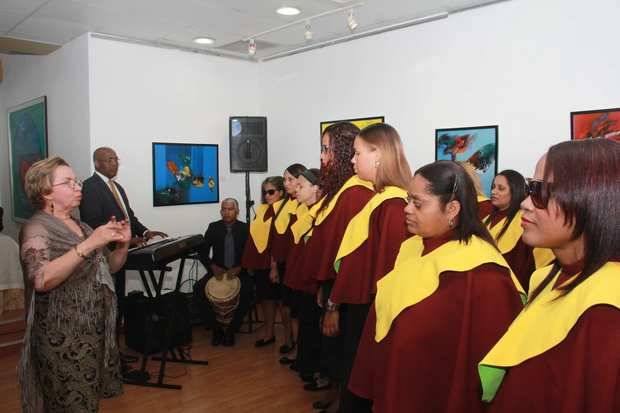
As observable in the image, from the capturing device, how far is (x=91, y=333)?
2.31 m

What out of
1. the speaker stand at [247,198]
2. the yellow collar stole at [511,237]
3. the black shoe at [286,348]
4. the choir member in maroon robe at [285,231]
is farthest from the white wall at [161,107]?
the yellow collar stole at [511,237]

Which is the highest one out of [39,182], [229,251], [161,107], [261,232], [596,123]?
[161,107]

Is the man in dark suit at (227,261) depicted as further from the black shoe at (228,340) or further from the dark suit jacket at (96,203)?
the dark suit jacket at (96,203)

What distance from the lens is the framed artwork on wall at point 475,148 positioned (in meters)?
4.52

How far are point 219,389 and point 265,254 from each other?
128 centimetres

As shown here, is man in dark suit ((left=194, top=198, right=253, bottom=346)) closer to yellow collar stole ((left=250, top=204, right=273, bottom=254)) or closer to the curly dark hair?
yellow collar stole ((left=250, top=204, right=273, bottom=254))

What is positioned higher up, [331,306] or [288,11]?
[288,11]

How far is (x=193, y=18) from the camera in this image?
495 cm

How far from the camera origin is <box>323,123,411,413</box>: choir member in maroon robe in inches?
95.8

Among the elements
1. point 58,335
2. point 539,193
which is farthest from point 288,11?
point 539,193

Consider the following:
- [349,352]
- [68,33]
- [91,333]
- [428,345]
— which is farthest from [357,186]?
[68,33]

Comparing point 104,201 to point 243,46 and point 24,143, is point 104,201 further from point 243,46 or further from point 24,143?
point 24,143

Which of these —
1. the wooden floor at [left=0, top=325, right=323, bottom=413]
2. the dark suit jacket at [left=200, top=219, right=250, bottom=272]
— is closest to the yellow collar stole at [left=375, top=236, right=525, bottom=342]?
the wooden floor at [left=0, top=325, right=323, bottom=413]

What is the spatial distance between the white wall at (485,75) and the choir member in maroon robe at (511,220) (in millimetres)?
574
